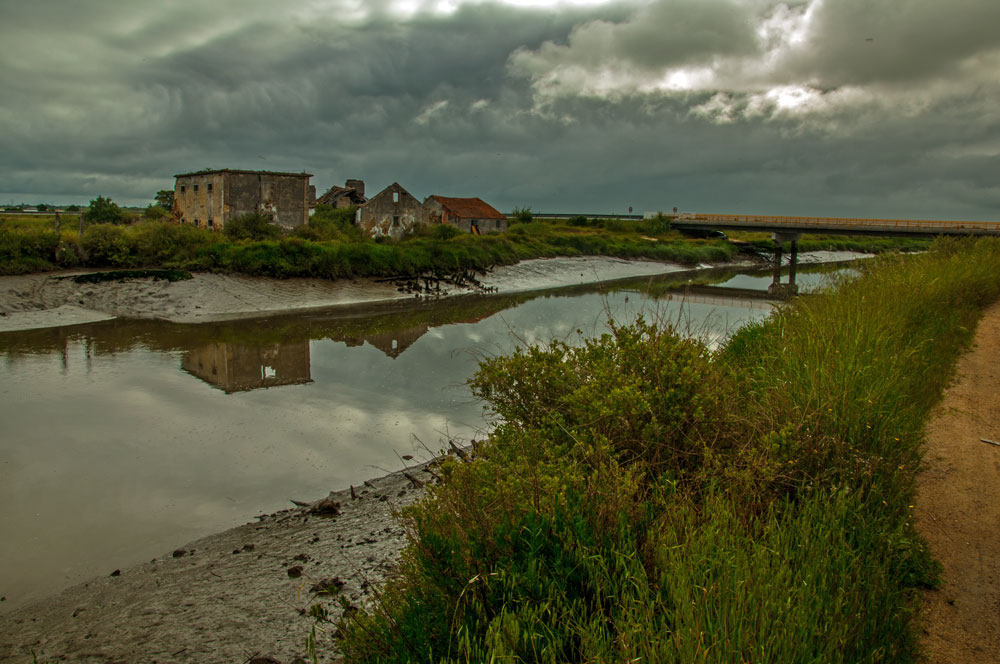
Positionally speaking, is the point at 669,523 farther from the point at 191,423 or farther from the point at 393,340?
the point at 393,340

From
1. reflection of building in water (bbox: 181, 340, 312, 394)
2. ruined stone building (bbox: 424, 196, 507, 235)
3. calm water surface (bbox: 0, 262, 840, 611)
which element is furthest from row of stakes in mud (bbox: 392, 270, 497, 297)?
ruined stone building (bbox: 424, 196, 507, 235)

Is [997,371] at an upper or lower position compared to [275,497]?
upper

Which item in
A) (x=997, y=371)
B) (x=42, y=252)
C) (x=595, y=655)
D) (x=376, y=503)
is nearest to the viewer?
(x=595, y=655)

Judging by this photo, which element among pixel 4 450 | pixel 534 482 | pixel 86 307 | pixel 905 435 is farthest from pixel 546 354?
pixel 86 307

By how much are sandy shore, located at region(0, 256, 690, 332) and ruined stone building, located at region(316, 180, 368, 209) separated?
83.0ft

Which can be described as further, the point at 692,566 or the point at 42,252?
the point at 42,252

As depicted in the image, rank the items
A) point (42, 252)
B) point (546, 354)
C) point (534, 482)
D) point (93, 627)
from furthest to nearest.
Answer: point (42, 252) → point (546, 354) → point (93, 627) → point (534, 482)

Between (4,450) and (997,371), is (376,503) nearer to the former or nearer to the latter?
(4,450)

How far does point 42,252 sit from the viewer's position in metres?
24.8

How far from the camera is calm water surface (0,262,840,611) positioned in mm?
7035

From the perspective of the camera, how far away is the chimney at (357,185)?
54294mm

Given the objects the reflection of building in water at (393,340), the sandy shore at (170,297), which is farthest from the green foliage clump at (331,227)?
the reflection of building in water at (393,340)

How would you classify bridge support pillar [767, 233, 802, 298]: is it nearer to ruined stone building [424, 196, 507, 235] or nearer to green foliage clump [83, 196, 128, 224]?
ruined stone building [424, 196, 507, 235]

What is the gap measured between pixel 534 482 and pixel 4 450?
9151 mm
